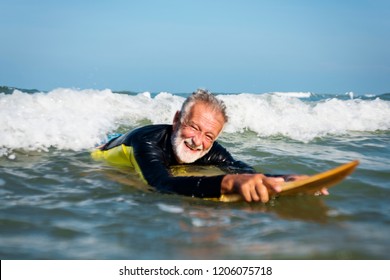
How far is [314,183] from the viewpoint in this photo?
343cm

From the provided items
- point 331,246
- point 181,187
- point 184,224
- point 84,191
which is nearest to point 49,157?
point 84,191

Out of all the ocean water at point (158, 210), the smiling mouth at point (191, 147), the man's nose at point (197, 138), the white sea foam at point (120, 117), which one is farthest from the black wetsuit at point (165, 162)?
the white sea foam at point (120, 117)

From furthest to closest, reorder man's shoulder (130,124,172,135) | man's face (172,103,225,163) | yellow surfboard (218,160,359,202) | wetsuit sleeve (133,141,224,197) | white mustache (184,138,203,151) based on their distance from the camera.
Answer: man's shoulder (130,124,172,135)
white mustache (184,138,203,151)
man's face (172,103,225,163)
wetsuit sleeve (133,141,224,197)
yellow surfboard (218,160,359,202)

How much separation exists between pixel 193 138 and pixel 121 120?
25.3 feet

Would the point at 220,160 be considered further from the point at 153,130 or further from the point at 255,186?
the point at 255,186

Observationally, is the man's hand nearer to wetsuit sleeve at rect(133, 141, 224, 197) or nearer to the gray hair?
wetsuit sleeve at rect(133, 141, 224, 197)

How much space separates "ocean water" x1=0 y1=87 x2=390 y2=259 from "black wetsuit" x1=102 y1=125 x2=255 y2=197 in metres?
0.12

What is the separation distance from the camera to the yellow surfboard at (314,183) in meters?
3.19

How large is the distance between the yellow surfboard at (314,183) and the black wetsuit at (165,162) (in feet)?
0.53

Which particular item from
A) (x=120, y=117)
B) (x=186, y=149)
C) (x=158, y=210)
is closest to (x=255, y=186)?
(x=158, y=210)

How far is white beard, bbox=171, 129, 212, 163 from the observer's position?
4535 millimetres

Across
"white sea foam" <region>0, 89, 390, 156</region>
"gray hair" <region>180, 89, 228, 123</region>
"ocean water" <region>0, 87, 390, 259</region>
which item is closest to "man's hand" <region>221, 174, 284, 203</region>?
"ocean water" <region>0, 87, 390, 259</region>

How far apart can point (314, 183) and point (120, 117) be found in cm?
933

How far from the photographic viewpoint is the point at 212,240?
2779mm
